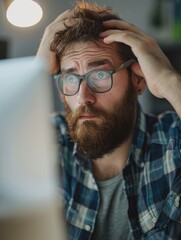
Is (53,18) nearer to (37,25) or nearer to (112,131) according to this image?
(37,25)

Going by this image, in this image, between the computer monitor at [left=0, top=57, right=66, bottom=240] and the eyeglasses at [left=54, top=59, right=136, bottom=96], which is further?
the eyeglasses at [left=54, top=59, right=136, bottom=96]

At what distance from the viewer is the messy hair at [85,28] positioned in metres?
0.80

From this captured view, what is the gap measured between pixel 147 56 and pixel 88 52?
4.5 inches

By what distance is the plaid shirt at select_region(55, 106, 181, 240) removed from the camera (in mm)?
784

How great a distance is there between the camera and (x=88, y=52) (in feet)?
2.64

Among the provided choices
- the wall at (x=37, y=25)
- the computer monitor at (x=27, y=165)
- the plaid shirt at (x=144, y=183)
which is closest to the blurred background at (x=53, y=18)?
the wall at (x=37, y=25)

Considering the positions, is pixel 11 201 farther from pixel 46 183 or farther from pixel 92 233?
pixel 92 233

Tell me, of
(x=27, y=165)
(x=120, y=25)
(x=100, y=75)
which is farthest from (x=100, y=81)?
(x=27, y=165)

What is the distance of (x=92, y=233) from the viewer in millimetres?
795

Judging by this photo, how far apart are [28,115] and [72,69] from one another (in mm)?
418

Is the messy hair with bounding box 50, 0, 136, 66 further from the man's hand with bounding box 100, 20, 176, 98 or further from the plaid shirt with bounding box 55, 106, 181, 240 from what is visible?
the plaid shirt with bounding box 55, 106, 181, 240

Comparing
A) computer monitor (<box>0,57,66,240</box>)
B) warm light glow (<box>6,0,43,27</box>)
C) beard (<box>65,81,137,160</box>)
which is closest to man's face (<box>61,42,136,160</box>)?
beard (<box>65,81,137,160</box>)

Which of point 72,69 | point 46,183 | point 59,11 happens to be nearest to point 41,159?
point 46,183

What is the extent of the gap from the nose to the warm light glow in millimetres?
176
